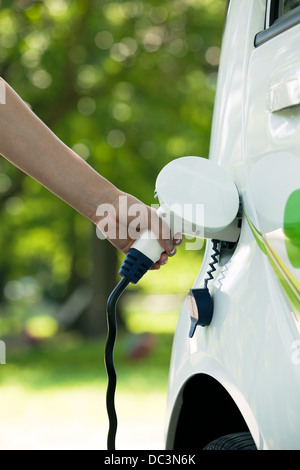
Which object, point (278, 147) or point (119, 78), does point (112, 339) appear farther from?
point (119, 78)

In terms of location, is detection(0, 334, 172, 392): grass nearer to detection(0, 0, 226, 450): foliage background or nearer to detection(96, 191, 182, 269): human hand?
detection(0, 0, 226, 450): foliage background

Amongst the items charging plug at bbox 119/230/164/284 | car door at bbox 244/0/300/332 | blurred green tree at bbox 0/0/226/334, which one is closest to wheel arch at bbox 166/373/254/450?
charging plug at bbox 119/230/164/284

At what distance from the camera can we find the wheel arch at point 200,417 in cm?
160

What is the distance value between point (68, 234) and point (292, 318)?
13.5 meters

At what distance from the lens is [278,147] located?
1213mm

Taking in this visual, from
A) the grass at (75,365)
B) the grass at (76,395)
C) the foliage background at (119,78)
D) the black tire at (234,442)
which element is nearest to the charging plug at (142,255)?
the black tire at (234,442)

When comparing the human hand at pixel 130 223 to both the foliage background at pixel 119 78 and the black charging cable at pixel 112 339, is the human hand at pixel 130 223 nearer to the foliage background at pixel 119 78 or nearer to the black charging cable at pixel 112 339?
the black charging cable at pixel 112 339

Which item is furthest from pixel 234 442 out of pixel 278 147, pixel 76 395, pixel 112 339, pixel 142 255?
pixel 76 395

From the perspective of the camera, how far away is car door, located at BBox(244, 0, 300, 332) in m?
1.14

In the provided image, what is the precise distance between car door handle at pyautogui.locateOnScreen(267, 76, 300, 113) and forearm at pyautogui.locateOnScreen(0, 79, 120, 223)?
0.49 meters

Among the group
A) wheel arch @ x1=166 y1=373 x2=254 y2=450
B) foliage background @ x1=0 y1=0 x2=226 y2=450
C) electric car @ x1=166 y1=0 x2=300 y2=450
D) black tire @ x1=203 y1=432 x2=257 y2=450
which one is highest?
foliage background @ x1=0 y1=0 x2=226 y2=450

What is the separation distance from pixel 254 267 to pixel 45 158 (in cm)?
59

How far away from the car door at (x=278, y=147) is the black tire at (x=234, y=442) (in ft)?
1.41

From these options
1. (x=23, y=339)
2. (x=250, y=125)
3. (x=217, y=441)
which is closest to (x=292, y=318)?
(x=250, y=125)
